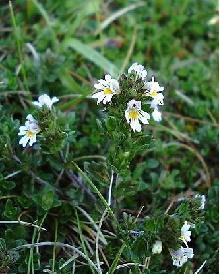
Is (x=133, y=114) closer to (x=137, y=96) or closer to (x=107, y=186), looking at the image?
(x=137, y=96)

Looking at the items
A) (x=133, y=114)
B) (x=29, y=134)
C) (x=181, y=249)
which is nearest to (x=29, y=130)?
(x=29, y=134)

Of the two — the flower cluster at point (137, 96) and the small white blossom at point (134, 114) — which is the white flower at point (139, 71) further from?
the small white blossom at point (134, 114)

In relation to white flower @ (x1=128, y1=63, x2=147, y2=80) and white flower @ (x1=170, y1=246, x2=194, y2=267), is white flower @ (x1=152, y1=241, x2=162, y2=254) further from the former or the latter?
white flower @ (x1=128, y1=63, x2=147, y2=80)

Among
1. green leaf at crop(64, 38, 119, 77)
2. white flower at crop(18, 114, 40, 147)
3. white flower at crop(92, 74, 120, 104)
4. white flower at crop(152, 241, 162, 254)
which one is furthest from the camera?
green leaf at crop(64, 38, 119, 77)

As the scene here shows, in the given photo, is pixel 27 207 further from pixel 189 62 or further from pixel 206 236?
pixel 189 62

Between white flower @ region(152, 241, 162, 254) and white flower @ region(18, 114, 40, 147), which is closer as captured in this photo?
white flower @ region(152, 241, 162, 254)

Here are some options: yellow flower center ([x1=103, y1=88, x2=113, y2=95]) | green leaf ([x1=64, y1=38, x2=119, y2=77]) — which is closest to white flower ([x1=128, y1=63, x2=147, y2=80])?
yellow flower center ([x1=103, y1=88, x2=113, y2=95])

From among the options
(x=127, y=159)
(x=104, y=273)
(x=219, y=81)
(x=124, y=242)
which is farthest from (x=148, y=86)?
(x=219, y=81)

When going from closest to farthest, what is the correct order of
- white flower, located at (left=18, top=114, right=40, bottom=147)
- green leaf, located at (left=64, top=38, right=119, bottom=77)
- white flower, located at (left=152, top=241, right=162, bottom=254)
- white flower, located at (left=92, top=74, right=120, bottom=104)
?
1. white flower, located at (left=152, top=241, right=162, bottom=254)
2. white flower, located at (left=92, top=74, right=120, bottom=104)
3. white flower, located at (left=18, top=114, right=40, bottom=147)
4. green leaf, located at (left=64, top=38, right=119, bottom=77)

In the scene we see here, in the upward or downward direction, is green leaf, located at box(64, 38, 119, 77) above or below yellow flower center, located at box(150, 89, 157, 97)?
above
